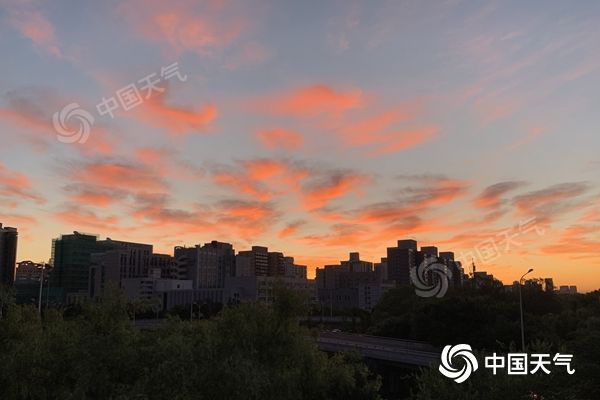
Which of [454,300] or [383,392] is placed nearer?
[383,392]

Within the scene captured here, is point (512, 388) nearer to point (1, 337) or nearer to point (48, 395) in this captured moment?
point (48, 395)

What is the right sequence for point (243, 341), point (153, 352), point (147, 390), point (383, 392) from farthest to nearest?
point (383, 392) < point (153, 352) < point (243, 341) < point (147, 390)

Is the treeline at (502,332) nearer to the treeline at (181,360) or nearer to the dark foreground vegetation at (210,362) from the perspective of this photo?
the dark foreground vegetation at (210,362)

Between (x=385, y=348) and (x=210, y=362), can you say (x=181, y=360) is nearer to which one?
(x=210, y=362)

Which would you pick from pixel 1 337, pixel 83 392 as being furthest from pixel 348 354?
pixel 1 337

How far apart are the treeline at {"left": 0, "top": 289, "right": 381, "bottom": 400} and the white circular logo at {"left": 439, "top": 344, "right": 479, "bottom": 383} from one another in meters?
5.11

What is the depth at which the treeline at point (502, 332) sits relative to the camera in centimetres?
2141

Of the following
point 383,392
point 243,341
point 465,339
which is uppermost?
point 243,341

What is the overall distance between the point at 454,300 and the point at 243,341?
66222mm

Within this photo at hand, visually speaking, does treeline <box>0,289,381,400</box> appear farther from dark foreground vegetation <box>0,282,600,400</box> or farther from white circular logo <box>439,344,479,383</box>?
white circular logo <box>439,344,479,383</box>

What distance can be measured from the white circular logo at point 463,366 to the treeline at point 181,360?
511 cm

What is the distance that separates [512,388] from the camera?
69.1ft

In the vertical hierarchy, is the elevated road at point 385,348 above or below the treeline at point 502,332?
below

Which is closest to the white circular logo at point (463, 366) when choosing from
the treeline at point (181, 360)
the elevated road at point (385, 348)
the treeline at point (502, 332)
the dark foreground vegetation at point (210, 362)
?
the treeline at point (502, 332)
